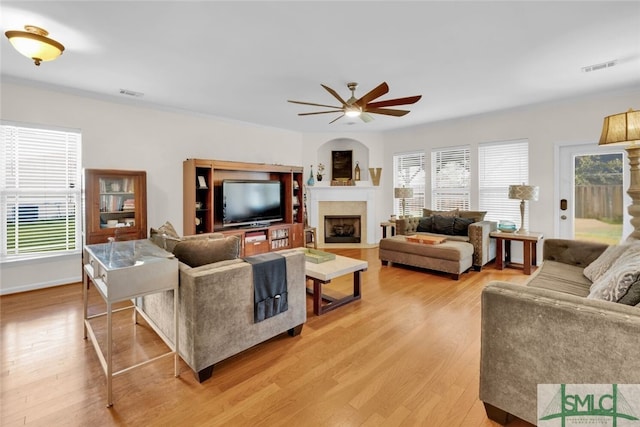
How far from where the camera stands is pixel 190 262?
88.4 inches

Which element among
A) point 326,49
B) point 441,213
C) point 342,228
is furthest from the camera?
point 342,228

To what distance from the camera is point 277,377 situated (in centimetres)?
204

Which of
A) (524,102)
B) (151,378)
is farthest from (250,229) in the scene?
(524,102)

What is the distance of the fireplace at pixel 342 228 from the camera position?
6836 mm

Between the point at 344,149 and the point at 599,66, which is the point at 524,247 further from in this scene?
the point at 344,149

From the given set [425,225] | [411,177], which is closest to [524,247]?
[425,225]

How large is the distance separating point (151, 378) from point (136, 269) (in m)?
0.80

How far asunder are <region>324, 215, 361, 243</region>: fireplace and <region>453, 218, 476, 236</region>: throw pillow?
227 centimetres

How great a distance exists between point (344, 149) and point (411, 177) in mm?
1678

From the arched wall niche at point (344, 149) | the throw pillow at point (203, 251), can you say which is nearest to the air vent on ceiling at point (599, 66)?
the arched wall niche at point (344, 149)

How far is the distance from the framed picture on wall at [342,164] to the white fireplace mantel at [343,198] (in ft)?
1.52

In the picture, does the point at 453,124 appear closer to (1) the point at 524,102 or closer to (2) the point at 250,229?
(1) the point at 524,102

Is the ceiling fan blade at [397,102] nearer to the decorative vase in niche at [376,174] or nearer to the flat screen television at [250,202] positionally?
the flat screen television at [250,202]

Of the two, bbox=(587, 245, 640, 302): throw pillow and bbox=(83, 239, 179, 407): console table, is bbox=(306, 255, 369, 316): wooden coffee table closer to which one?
bbox=(83, 239, 179, 407): console table
